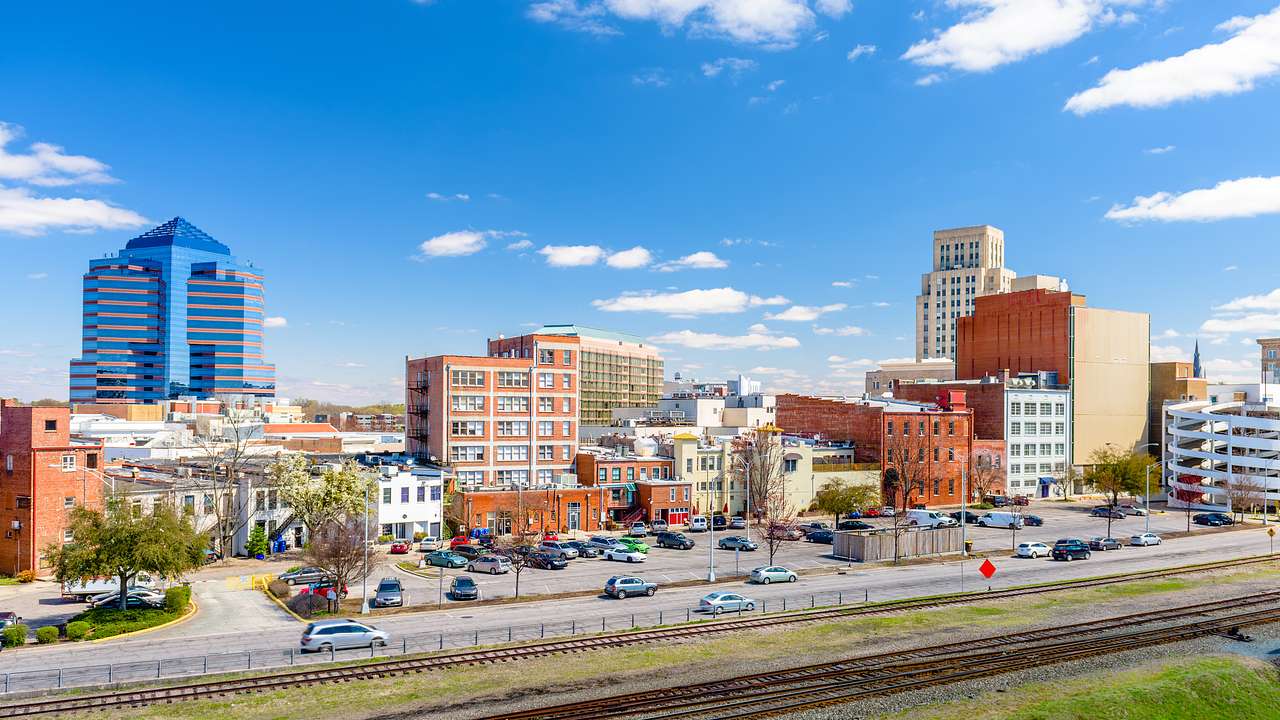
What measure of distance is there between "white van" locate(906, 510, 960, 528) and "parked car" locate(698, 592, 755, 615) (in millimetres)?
41200

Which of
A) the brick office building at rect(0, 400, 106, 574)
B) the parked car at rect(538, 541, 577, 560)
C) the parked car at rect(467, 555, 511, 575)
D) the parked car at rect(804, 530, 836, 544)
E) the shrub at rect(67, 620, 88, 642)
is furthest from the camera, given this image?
the parked car at rect(804, 530, 836, 544)

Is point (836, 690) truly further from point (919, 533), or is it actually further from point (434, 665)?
point (919, 533)

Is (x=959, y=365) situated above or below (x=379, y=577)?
above

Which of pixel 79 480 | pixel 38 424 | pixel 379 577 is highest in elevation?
pixel 38 424

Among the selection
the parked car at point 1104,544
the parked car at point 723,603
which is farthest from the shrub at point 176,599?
the parked car at point 1104,544

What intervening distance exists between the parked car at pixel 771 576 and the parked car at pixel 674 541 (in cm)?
1631

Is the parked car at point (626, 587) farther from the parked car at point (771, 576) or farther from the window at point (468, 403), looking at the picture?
the window at point (468, 403)

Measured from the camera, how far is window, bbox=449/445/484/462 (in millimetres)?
90438

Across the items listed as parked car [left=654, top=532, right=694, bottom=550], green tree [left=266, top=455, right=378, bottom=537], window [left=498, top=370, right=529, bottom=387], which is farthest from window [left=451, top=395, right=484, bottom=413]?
parked car [left=654, top=532, right=694, bottom=550]

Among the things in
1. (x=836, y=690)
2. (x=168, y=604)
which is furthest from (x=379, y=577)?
(x=836, y=690)

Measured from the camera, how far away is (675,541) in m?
78.9

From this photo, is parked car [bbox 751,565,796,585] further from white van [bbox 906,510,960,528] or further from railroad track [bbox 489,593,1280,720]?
white van [bbox 906,510,960,528]

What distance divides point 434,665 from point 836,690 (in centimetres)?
1722

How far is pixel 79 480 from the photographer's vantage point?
65.0 m
